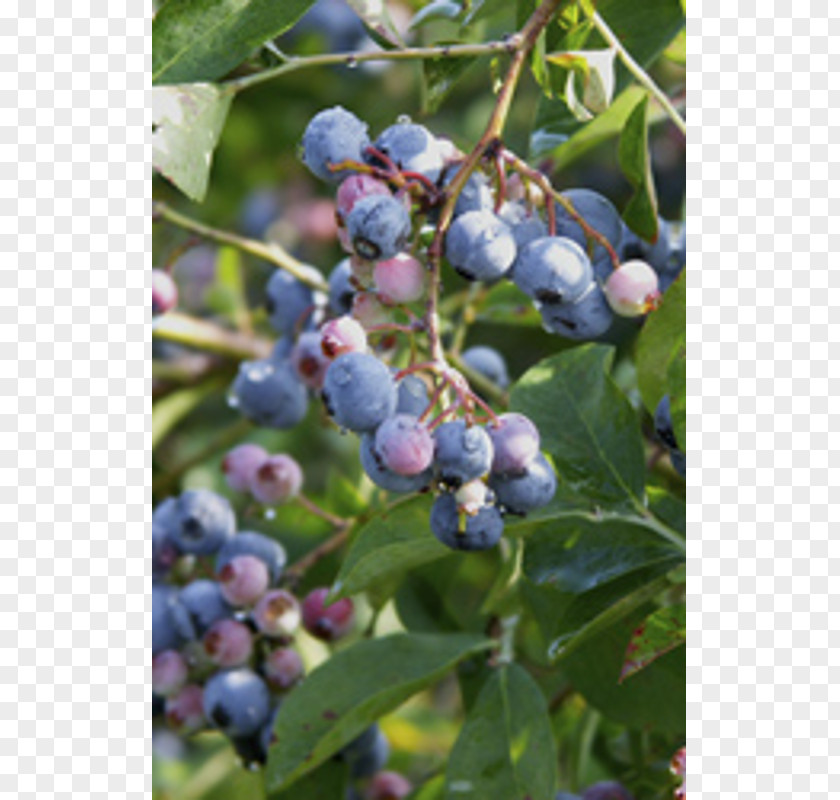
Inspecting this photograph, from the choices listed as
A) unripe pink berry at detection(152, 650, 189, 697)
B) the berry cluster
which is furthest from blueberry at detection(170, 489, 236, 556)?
unripe pink berry at detection(152, 650, 189, 697)

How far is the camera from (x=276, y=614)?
1.29m

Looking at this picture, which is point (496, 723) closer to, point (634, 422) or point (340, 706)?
point (340, 706)

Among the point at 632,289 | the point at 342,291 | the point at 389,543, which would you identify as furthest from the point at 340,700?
the point at 632,289

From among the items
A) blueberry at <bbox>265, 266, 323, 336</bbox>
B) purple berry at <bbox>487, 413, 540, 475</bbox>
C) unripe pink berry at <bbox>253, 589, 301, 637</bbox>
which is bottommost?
unripe pink berry at <bbox>253, 589, 301, 637</bbox>

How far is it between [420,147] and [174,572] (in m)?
0.68

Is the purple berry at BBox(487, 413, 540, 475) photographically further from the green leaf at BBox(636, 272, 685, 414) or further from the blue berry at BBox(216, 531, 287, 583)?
the blue berry at BBox(216, 531, 287, 583)

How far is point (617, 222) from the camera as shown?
0.98 m

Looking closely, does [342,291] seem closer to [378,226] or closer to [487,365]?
[487,365]

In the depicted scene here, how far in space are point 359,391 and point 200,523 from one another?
59 cm

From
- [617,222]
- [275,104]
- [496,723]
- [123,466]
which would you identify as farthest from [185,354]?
[123,466]

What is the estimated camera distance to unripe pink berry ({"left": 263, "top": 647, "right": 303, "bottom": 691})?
1.31m

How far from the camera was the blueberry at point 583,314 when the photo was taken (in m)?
0.92

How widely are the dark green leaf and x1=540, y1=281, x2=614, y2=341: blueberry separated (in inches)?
13.4

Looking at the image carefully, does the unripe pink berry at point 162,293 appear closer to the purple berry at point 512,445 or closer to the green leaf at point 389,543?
the green leaf at point 389,543
